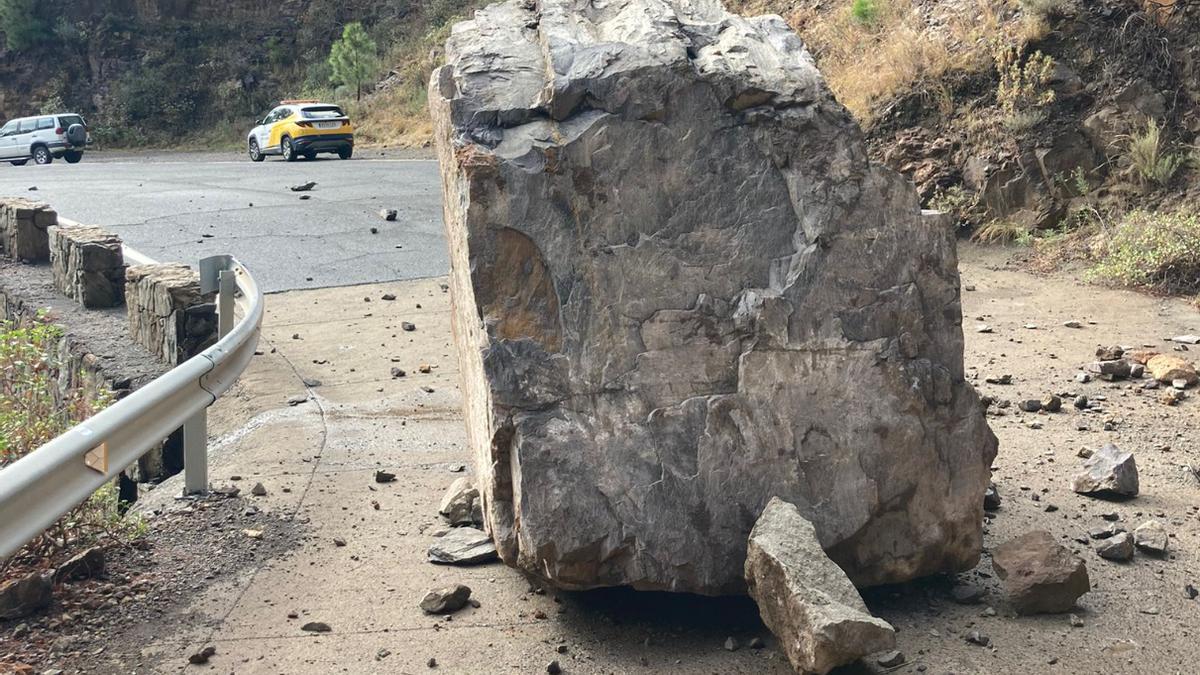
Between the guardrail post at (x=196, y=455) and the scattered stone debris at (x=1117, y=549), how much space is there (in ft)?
10.8

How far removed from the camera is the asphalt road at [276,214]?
36.6ft

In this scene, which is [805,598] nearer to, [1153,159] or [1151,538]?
[1151,538]


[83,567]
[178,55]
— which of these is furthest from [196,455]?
[178,55]

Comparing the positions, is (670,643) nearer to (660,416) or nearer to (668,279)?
(660,416)

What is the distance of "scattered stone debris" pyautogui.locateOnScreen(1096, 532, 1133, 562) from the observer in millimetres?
3738

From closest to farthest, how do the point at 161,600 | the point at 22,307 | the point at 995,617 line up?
the point at 995,617 → the point at 161,600 → the point at 22,307

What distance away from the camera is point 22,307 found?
32.8ft

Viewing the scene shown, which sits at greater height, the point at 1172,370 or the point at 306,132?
the point at 306,132

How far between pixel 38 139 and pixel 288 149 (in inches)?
443

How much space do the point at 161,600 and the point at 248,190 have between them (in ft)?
47.2

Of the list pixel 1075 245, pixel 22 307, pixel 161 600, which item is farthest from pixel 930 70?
pixel 161 600

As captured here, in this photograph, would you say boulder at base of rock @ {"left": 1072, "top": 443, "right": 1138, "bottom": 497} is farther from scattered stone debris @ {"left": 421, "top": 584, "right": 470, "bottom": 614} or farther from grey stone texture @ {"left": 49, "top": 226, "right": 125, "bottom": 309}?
grey stone texture @ {"left": 49, "top": 226, "right": 125, "bottom": 309}

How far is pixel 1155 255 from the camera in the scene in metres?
8.77

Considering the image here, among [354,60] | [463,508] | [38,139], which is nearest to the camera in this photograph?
[463,508]
